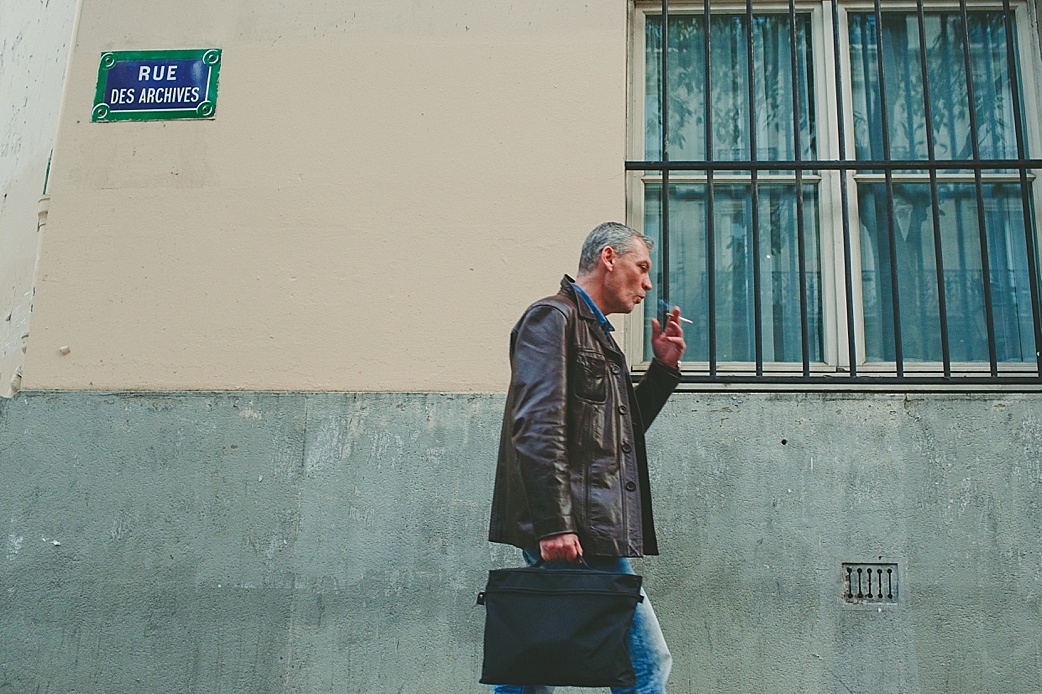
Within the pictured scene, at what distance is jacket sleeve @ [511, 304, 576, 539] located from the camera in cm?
331

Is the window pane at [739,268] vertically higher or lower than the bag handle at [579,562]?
higher

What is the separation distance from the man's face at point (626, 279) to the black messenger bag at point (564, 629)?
1.02 meters

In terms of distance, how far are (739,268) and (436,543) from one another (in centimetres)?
189

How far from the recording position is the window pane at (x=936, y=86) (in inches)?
203

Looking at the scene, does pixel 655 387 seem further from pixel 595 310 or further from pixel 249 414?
pixel 249 414

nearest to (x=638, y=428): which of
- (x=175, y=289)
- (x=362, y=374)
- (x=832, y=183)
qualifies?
(x=362, y=374)

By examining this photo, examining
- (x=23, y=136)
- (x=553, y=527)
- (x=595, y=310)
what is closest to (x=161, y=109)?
(x=23, y=136)

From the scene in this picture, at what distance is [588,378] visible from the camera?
3.59 metres

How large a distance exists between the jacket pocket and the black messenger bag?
0.61 metres

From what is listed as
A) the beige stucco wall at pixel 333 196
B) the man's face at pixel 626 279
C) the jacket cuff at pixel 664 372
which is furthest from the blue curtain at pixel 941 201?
the man's face at pixel 626 279

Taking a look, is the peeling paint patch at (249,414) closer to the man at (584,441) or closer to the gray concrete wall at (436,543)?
the gray concrete wall at (436,543)

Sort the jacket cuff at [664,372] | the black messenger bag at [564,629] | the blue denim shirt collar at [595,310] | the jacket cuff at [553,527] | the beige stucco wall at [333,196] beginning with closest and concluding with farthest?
1. the black messenger bag at [564,629]
2. the jacket cuff at [553,527]
3. the blue denim shirt collar at [595,310]
4. the jacket cuff at [664,372]
5. the beige stucco wall at [333,196]

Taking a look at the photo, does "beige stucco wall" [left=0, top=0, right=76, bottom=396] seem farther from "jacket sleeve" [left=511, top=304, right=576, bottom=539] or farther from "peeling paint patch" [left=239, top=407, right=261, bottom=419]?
"jacket sleeve" [left=511, top=304, right=576, bottom=539]

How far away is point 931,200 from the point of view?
500 centimetres
